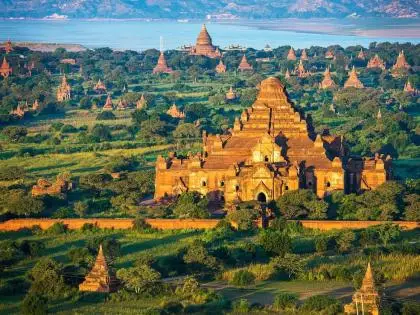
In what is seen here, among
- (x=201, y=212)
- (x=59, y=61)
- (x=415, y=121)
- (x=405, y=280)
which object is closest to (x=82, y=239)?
(x=201, y=212)

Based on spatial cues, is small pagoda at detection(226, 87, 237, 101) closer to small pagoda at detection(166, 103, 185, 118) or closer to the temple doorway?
small pagoda at detection(166, 103, 185, 118)

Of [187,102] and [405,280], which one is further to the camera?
[187,102]

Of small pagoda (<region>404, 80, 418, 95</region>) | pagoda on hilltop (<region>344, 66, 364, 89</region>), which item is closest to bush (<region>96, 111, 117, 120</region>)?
pagoda on hilltop (<region>344, 66, 364, 89</region>)

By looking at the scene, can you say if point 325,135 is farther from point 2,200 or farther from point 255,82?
point 255,82

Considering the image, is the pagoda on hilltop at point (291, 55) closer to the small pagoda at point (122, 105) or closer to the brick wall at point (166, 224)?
the small pagoda at point (122, 105)

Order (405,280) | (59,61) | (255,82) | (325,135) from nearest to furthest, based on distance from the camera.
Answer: (405,280)
(325,135)
(255,82)
(59,61)

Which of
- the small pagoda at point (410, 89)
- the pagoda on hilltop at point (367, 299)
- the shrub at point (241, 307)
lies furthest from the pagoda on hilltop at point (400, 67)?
the pagoda on hilltop at point (367, 299)
